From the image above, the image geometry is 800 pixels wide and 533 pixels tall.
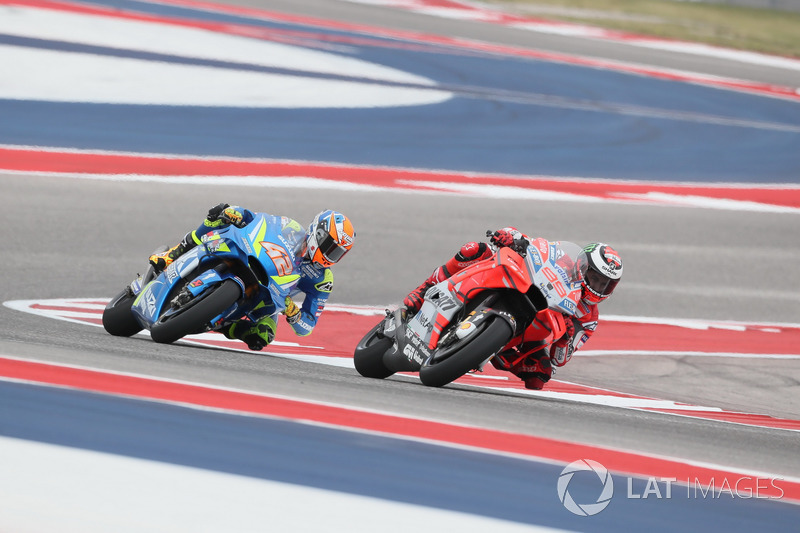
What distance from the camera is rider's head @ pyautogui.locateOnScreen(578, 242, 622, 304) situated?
7.41m

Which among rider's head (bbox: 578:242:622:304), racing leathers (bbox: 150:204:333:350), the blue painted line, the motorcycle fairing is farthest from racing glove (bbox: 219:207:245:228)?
rider's head (bbox: 578:242:622:304)

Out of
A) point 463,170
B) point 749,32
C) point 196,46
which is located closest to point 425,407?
point 463,170

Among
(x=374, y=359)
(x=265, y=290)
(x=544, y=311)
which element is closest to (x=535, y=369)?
(x=544, y=311)

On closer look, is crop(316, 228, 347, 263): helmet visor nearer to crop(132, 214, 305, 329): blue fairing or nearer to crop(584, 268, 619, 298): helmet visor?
crop(132, 214, 305, 329): blue fairing

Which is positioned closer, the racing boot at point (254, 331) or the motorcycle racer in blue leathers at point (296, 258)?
the motorcycle racer in blue leathers at point (296, 258)

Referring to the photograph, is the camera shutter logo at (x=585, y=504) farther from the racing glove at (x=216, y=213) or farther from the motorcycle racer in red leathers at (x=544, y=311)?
the racing glove at (x=216, y=213)

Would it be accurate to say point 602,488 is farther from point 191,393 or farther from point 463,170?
point 463,170

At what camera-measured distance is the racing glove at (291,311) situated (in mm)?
7734

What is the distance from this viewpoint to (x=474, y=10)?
25375mm

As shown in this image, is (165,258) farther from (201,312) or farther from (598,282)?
(598,282)

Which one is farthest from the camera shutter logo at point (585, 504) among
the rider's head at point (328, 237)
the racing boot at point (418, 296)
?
the rider's head at point (328, 237)

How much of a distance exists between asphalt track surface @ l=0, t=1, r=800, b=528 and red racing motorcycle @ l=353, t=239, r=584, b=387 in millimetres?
246

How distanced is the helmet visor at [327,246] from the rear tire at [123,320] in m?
1.50

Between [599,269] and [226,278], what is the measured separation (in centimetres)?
258
